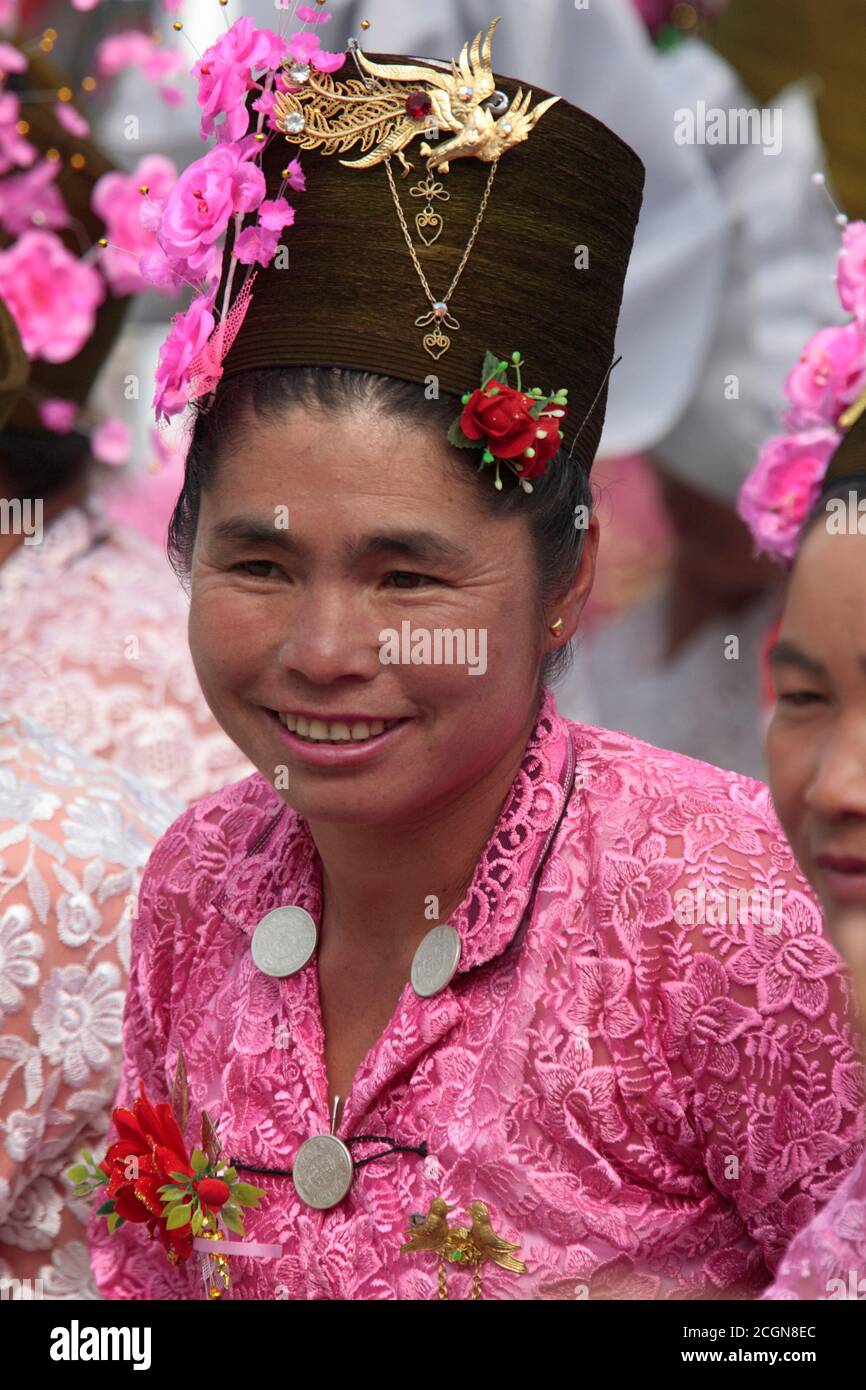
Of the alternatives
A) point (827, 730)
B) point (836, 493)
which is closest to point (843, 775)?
point (827, 730)

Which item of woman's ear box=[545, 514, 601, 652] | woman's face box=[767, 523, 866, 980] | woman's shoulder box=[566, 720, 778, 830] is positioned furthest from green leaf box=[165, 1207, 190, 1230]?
woman's face box=[767, 523, 866, 980]

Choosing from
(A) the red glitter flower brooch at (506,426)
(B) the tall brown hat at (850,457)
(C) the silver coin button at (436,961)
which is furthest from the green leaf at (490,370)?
(C) the silver coin button at (436,961)

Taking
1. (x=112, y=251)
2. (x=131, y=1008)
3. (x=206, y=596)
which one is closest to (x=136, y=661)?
(x=112, y=251)

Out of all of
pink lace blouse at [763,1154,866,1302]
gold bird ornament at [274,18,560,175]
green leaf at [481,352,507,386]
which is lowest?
pink lace blouse at [763,1154,866,1302]

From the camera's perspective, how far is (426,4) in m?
4.84

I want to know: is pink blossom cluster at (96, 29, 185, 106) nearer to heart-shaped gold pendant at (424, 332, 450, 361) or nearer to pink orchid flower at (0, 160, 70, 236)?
pink orchid flower at (0, 160, 70, 236)

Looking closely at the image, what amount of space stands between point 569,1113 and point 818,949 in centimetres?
32

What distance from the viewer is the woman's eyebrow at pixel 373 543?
84.7 inches

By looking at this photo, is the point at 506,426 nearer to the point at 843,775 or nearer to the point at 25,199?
the point at 843,775

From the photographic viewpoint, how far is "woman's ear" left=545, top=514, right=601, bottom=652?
2350mm

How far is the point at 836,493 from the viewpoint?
1962mm

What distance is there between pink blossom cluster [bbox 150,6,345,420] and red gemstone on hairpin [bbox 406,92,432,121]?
107 millimetres

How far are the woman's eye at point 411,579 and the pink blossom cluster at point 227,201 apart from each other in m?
0.32

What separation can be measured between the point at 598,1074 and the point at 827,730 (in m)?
0.56
